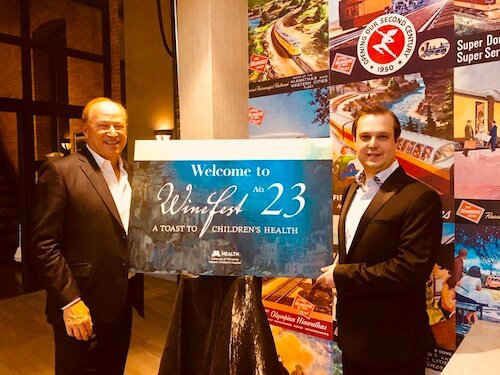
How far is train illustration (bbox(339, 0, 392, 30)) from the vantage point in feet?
6.20

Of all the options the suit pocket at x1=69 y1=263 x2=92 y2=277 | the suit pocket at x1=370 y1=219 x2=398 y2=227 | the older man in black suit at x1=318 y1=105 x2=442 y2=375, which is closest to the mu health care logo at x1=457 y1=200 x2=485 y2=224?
the older man in black suit at x1=318 y1=105 x2=442 y2=375

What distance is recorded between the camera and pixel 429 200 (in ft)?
4.62

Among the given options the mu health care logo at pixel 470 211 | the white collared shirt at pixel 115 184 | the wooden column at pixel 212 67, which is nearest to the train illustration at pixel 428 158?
the mu health care logo at pixel 470 211

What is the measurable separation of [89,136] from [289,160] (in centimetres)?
89

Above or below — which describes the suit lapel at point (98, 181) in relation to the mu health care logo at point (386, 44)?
below

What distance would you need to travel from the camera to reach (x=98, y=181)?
63.4 inches

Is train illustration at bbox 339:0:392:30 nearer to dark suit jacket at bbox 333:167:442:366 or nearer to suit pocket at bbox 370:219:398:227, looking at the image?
dark suit jacket at bbox 333:167:442:366

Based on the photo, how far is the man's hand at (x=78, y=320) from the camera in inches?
59.8

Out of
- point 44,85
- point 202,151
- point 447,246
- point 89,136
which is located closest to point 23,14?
point 44,85

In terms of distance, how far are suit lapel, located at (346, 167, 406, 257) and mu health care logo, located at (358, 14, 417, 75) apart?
2.07 feet

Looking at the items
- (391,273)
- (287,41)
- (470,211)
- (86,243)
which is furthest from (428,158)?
(86,243)

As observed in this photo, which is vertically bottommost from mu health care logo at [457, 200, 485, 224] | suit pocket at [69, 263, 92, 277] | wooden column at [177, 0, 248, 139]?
suit pocket at [69, 263, 92, 277]

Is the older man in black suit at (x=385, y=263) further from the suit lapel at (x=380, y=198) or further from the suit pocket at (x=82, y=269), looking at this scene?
the suit pocket at (x=82, y=269)

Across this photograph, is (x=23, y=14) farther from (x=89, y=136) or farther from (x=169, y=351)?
(x=169, y=351)
